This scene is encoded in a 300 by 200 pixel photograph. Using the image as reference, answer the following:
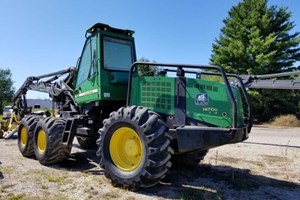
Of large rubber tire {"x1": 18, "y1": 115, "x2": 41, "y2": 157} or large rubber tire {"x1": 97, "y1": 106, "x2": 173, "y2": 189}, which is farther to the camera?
large rubber tire {"x1": 18, "y1": 115, "x2": 41, "y2": 157}

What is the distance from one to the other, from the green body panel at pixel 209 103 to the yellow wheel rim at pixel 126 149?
3.43ft

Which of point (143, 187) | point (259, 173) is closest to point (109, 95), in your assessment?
point (143, 187)

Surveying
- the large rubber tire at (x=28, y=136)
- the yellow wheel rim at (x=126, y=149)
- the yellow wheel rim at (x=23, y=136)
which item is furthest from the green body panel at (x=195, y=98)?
the yellow wheel rim at (x=23, y=136)

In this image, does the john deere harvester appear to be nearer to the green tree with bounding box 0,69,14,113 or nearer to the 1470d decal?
the 1470d decal

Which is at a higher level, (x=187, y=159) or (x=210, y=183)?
(x=187, y=159)

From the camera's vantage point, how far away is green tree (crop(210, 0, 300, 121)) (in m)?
27.9

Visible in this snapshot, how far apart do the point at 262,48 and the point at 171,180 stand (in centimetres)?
2401

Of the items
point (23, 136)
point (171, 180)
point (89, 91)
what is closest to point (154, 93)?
point (171, 180)

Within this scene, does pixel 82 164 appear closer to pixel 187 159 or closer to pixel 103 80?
pixel 103 80

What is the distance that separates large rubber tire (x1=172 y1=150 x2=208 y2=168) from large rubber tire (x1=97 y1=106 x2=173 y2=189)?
6.03 feet

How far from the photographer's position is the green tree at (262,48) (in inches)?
1097

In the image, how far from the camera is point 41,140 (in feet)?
25.8

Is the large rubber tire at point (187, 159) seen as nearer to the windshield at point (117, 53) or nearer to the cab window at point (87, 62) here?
the windshield at point (117, 53)

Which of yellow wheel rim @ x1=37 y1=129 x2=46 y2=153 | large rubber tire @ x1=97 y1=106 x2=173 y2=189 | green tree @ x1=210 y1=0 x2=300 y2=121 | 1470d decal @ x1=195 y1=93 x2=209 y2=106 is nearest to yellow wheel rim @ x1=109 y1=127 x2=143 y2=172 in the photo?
large rubber tire @ x1=97 y1=106 x2=173 y2=189
